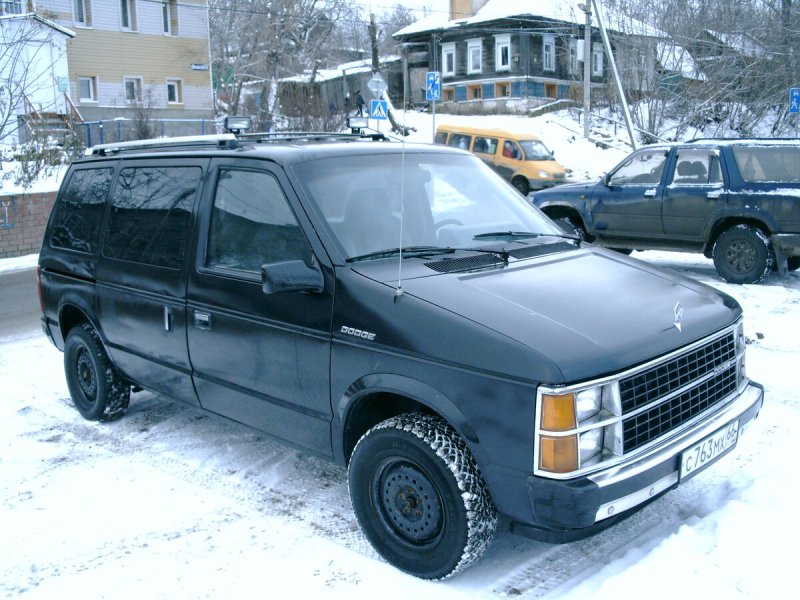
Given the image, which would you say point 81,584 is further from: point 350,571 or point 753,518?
point 753,518

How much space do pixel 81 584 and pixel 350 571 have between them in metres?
1.22

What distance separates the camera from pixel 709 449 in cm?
362

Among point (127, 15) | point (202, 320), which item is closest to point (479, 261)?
point (202, 320)

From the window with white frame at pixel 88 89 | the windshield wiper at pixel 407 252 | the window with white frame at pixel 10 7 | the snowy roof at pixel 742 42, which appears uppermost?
the window with white frame at pixel 10 7

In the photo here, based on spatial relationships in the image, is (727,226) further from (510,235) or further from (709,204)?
(510,235)

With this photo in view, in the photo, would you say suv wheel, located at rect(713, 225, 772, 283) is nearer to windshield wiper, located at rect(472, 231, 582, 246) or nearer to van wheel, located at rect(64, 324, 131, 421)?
windshield wiper, located at rect(472, 231, 582, 246)

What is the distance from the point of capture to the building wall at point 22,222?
1555 centimetres

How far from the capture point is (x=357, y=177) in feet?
Answer: 14.1

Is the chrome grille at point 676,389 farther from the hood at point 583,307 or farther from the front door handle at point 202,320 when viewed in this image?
the front door handle at point 202,320

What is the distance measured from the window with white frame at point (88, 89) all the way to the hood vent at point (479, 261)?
126 ft

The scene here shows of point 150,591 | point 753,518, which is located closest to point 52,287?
point 150,591

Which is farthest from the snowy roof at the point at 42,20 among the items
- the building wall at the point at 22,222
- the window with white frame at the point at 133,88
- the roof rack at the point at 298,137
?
the roof rack at the point at 298,137

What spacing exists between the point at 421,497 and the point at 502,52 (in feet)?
149

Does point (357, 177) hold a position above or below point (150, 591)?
above
